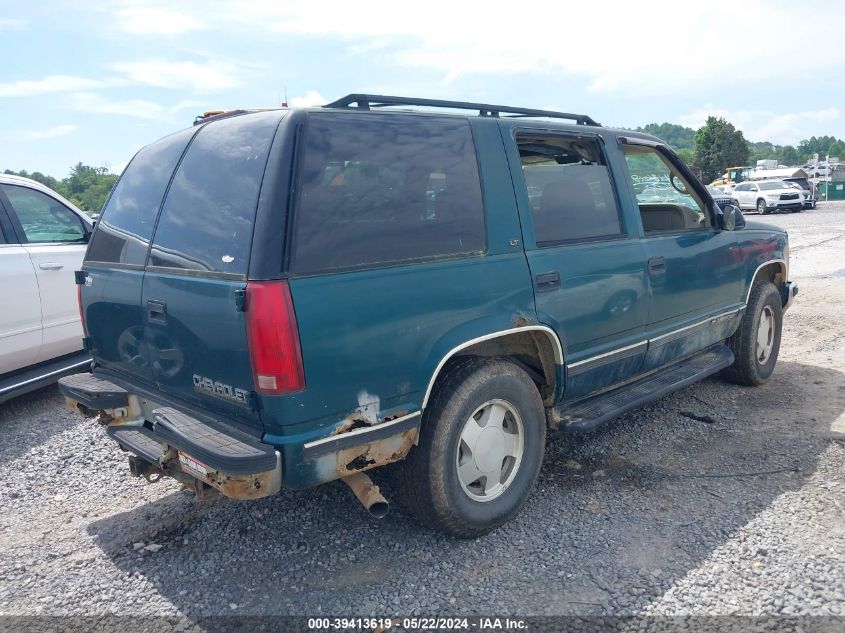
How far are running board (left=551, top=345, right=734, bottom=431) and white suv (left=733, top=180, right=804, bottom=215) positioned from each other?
30381mm

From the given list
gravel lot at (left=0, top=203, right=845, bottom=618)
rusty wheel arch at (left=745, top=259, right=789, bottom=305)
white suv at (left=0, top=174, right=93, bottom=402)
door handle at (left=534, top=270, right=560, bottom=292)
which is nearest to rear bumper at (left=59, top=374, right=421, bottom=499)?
gravel lot at (left=0, top=203, right=845, bottom=618)

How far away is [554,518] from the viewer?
11.5 feet

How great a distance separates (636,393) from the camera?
411 centimetres

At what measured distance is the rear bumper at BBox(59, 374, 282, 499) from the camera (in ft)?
8.37

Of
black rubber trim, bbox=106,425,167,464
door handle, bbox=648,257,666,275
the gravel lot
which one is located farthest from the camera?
door handle, bbox=648,257,666,275

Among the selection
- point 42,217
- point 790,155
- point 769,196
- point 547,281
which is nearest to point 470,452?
point 547,281

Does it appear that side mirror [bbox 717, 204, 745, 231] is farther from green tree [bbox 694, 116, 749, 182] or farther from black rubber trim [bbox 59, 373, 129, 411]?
green tree [bbox 694, 116, 749, 182]

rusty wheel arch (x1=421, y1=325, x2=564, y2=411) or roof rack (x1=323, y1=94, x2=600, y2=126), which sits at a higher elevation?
roof rack (x1=323, y1=94, x2=600, y2=126)

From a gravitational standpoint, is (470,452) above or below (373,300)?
below

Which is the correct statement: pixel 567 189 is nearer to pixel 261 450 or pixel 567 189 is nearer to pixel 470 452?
pixel 470 452

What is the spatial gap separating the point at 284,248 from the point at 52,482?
2725 mm

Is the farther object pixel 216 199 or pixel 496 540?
pixel 496 540

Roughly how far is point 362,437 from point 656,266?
7.62 ft

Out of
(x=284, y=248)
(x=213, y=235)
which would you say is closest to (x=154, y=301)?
(x=213, y=235)
